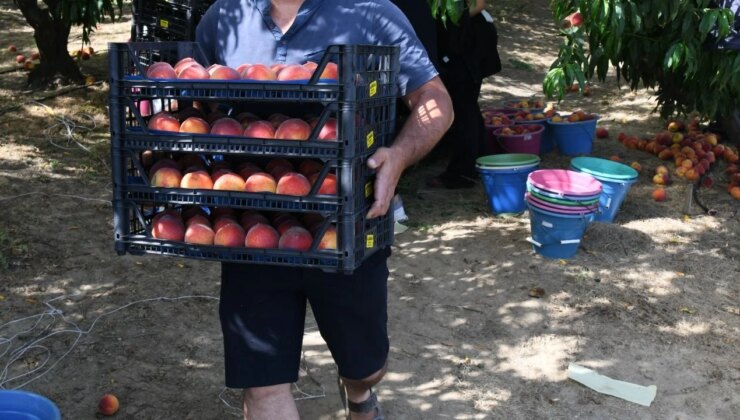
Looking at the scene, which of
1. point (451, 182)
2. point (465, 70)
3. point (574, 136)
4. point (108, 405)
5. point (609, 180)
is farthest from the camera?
point (574, 136)

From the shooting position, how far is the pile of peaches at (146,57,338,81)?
221 cm

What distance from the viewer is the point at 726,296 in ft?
15.9

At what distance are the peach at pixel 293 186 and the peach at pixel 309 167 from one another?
103 mm

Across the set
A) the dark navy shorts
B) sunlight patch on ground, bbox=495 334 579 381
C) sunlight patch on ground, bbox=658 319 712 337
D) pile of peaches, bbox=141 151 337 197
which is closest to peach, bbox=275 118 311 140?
pile of peaches, bbox=141 151 337 197

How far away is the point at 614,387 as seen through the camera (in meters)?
3.78

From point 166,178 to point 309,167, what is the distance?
0.42 m

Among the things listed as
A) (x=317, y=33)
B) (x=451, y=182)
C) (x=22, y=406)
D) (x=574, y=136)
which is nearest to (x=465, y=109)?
(x=451, y=182)

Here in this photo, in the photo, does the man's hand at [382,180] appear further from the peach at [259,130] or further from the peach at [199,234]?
the peach at [199,234]

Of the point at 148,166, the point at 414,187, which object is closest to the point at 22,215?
the point at 414,187

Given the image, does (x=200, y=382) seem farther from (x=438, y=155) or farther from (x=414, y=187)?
(x=438, y=155)

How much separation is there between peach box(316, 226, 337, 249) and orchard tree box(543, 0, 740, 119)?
3.04 m

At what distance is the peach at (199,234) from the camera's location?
229 centimetres

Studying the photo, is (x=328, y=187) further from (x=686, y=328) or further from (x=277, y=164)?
(x=686, y=328)

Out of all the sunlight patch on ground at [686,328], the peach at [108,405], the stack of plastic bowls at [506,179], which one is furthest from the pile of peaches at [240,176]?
the stack of plastic bowls at [506,179]
